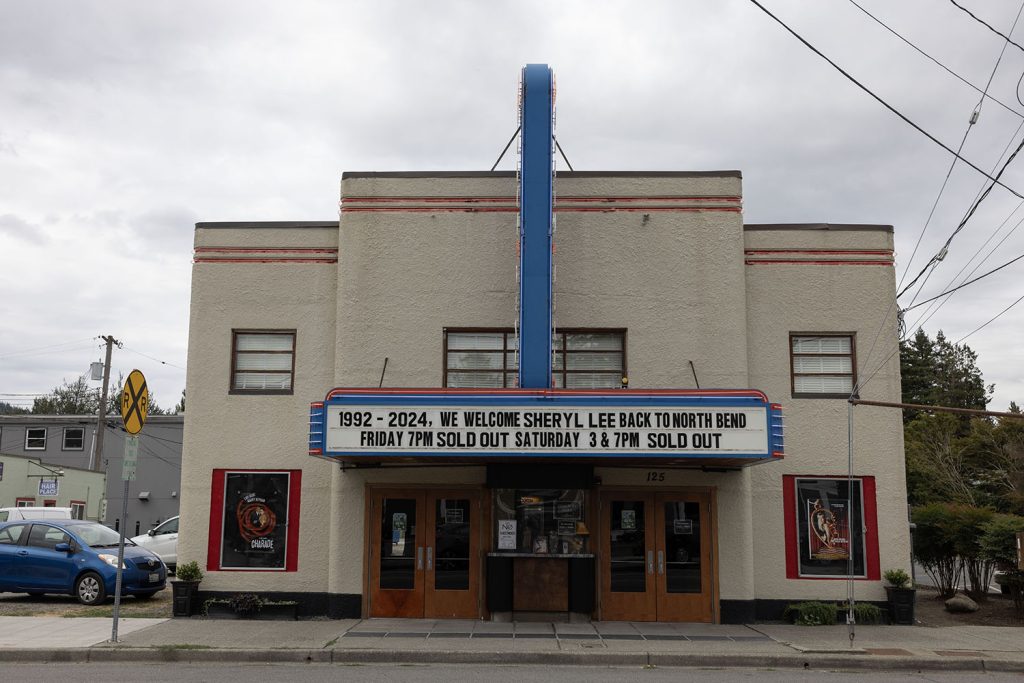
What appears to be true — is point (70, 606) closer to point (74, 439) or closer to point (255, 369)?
point (255, 369)

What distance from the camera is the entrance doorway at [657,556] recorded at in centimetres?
1525

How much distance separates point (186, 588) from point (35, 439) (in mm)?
31950

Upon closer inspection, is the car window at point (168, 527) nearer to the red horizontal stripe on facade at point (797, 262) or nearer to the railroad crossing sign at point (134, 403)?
the railroad crossing sign at point (134, 403)

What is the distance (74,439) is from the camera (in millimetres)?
43562

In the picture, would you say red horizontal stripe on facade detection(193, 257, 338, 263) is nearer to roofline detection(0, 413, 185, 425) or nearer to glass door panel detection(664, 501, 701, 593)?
glass door panel detection(664, 501, 701, 593)

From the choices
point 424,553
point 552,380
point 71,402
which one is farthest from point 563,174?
point 71,402

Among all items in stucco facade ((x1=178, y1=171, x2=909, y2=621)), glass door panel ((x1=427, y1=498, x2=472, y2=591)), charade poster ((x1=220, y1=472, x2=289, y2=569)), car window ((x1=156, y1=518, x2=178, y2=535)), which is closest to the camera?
glass door panel ((x1=427, y1=498, x2=472, y2=591))

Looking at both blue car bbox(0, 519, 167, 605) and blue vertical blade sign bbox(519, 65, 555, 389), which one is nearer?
blue vertical blade sign bbox(519, 65, 555, 389)

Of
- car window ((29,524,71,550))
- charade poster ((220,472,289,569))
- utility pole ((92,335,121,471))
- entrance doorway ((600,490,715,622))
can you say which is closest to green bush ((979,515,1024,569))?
entrance doorway ((600,490,715,622))

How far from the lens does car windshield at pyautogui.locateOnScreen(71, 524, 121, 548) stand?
1762 cm

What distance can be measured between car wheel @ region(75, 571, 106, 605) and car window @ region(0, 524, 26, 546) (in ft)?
5.42

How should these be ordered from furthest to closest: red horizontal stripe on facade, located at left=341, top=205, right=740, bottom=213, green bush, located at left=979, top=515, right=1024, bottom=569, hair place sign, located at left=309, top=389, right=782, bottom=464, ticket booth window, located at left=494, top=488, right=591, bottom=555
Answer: red horizontal stripe on facade, located at left=341, top=205, right=740, bottom=213
green bush, located at left=979, top=515, right=1024, bottom=569
ticket booth window, located at left=494, top=488, right=591, bottom=555
hair place sign, located at left=309, top=389, right=782, bottom=464

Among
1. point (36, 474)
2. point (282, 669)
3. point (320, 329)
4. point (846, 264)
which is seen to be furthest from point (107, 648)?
point (36, 474)

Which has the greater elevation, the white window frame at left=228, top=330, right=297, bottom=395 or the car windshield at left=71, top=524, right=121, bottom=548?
the white window frame at left=228, top=330, right=297, bottom=395
